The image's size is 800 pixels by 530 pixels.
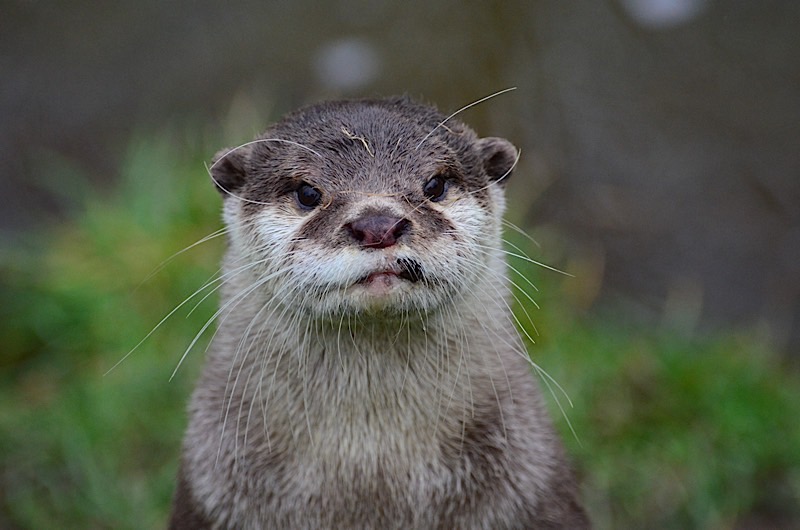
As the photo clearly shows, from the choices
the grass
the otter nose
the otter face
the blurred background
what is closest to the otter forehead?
the otter face

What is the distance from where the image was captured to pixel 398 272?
2080 mm

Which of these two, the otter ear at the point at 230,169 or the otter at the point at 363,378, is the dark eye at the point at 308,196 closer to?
the otter at the point at 363,378

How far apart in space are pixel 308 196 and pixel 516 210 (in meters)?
2.77

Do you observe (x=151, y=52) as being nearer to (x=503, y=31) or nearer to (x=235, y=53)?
(x=235, y=53)

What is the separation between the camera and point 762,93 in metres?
5.80

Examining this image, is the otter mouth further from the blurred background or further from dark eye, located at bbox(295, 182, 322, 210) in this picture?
the blurred background

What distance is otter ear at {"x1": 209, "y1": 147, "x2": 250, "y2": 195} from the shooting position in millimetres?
2605

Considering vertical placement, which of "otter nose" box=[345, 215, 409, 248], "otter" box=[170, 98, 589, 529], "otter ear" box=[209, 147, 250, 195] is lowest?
"otter" box=[170, 98, 589, 529]

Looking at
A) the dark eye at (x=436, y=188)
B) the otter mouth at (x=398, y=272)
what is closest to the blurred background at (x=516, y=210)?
the dark eye at (x=436, y=188)

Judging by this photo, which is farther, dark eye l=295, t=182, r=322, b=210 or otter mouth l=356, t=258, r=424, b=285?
dark eye l=295, t=182, r=322, b=210

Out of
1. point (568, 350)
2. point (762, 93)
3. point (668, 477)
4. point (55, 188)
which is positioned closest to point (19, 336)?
point (55, 188)

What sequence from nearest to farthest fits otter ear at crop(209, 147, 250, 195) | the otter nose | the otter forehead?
the otter nose, the otter forehead, otter ear at crop(209, 147, 250, 195)

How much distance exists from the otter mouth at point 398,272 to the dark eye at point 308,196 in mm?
319

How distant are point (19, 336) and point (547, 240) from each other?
2.38m
